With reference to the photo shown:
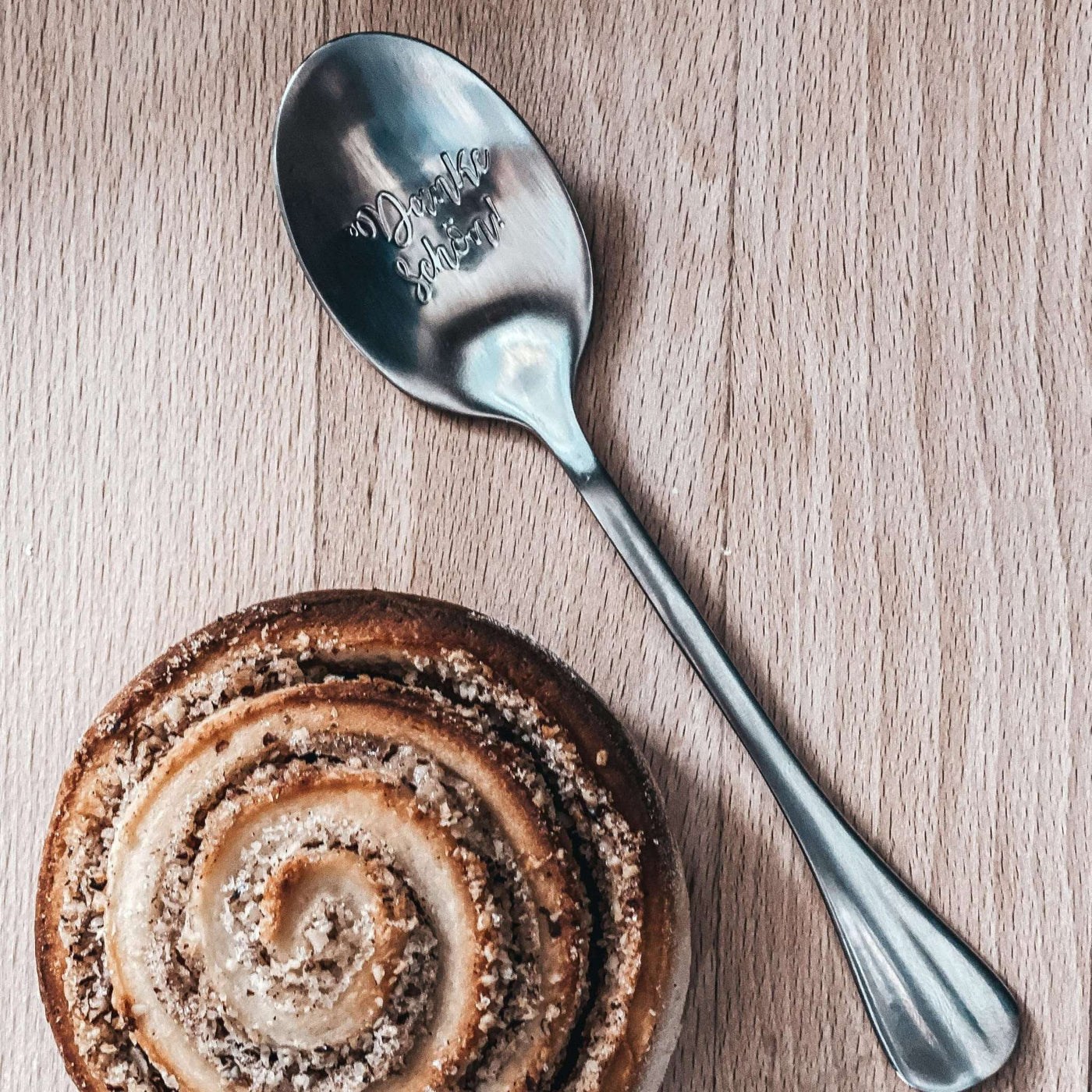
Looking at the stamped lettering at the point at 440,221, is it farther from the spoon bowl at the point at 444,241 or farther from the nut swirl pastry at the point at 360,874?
the nut swirl pastry at the point at 360,874

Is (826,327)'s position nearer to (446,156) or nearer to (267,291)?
(446,156)

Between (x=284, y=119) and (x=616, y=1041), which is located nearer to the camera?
(x=616, y=1041)

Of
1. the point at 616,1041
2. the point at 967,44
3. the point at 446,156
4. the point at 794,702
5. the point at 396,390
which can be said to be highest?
the point at 967,44

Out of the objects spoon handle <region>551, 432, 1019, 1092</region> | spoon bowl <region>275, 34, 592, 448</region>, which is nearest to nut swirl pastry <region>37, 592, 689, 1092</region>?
spoon handle <region>551, 432, 1019, 1092</region>

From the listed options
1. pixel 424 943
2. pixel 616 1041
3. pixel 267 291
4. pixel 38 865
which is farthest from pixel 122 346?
pixel 616 1041

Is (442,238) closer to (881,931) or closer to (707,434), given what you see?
(707,434)

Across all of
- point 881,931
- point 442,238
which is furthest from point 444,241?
point 881,931
